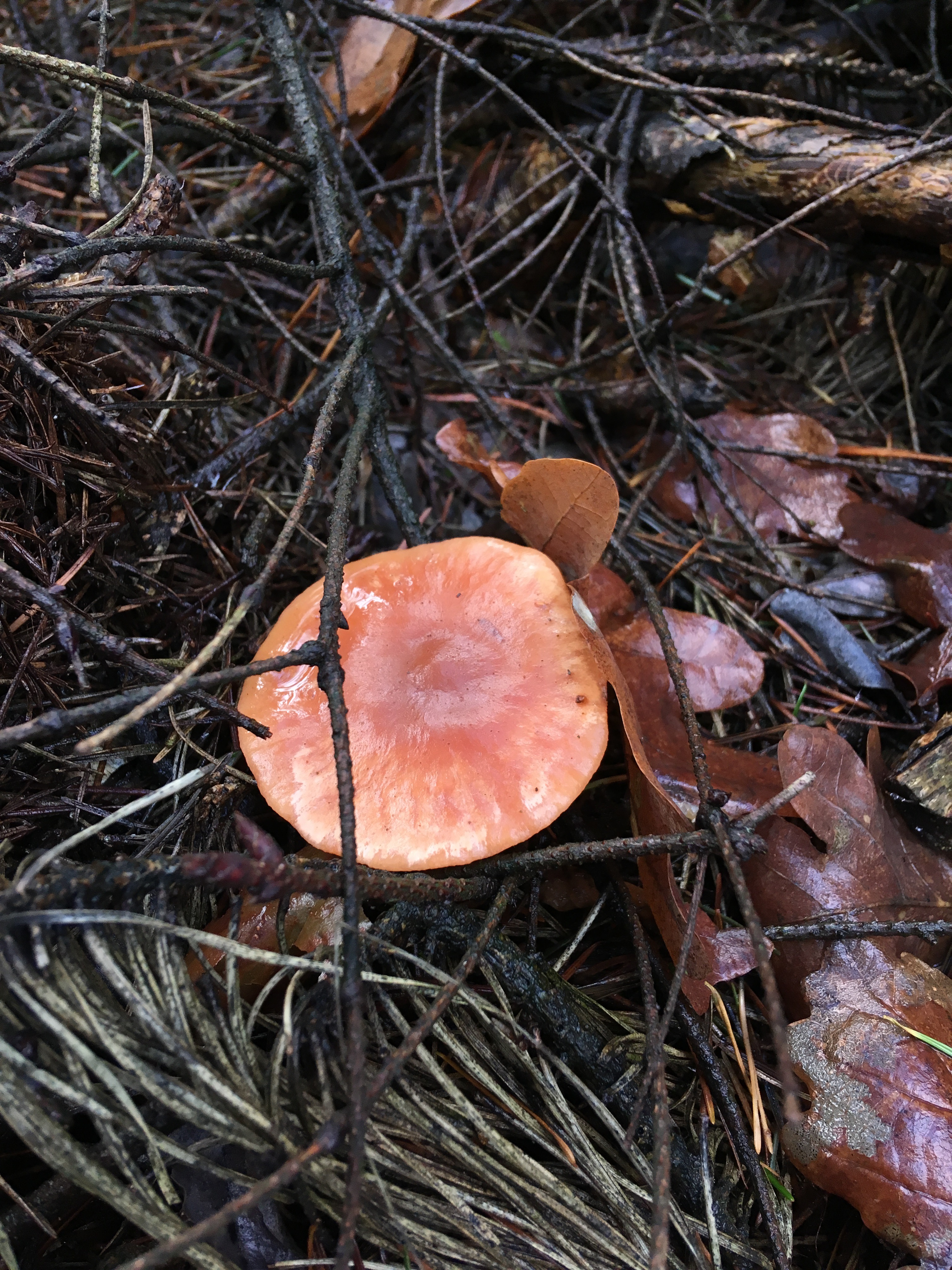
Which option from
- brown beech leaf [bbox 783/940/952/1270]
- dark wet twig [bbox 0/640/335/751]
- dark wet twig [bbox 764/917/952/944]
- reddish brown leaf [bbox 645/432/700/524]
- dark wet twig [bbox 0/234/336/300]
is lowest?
brown beech leaf [bbox 783/940/952/1270]

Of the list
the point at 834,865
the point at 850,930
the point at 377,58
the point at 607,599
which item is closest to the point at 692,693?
the point at 607,599

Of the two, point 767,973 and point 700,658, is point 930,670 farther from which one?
point 767,973

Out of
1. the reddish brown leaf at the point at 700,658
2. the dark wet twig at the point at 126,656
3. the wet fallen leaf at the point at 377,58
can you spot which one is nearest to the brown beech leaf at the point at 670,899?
the reddish brown leaf at the point at 700,658

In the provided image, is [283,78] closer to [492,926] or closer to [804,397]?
[804,397]

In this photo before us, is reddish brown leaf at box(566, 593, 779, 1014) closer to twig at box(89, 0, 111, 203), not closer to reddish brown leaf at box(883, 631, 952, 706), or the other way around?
reddish brown leaf at box(883, 631, 952, 706)

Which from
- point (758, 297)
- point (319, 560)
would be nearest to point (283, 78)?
point (319, 560)

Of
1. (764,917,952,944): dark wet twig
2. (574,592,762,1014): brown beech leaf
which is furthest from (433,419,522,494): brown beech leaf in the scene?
(764,917,952,944): dark wet twig
